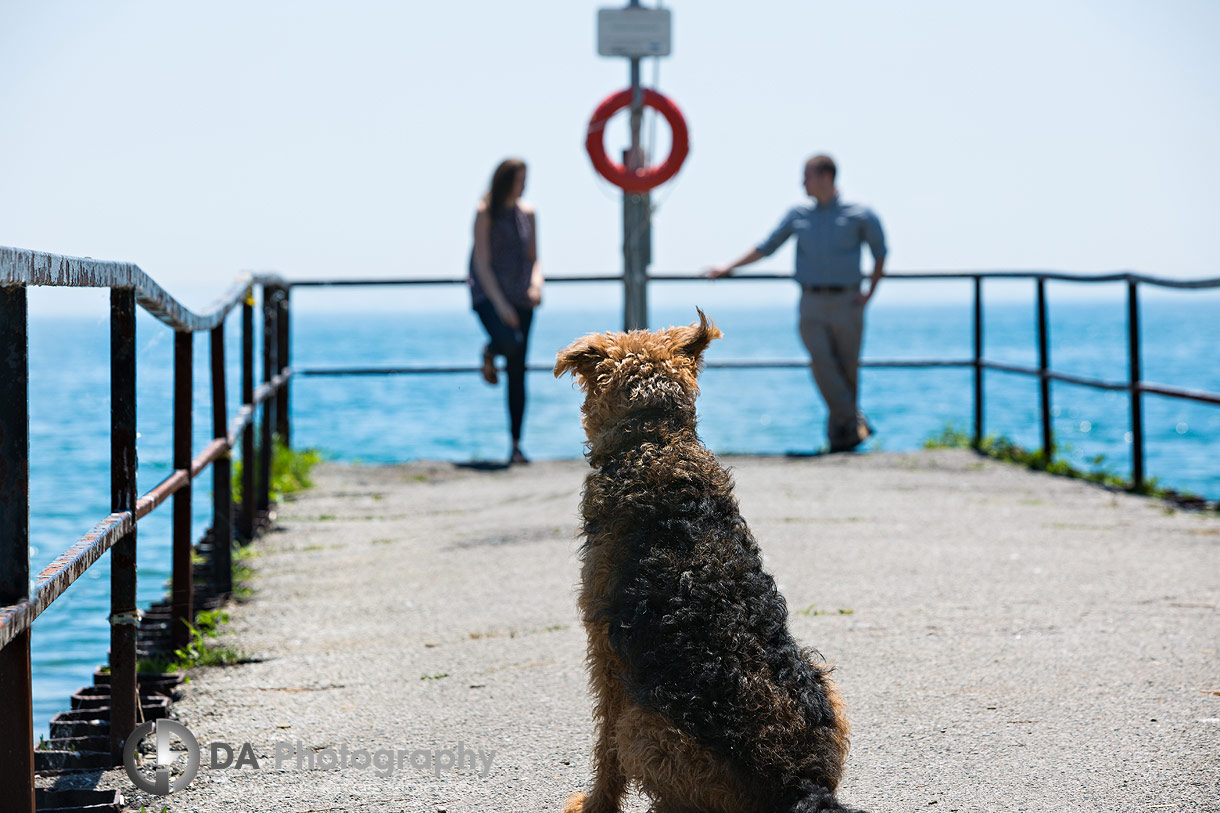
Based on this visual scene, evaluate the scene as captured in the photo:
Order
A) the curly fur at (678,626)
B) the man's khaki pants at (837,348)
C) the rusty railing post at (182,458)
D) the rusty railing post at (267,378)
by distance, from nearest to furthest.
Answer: the curly fur at (678,626), the rusty railing post at (182,458), the rusty railing post at (267,378), the man's khaki pants at (837,348)

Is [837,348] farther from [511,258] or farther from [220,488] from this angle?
[220,488]

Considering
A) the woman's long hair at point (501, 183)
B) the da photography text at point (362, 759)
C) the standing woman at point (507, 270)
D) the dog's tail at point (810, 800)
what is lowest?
the da photography text at point (362, 759)

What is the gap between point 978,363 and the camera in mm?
9602

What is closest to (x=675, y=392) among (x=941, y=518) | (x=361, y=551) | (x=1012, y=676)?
(x=1012, y=676)

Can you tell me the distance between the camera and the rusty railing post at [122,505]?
3283 mm

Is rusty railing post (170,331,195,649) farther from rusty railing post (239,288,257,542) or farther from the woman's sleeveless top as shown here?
the woman's sleeveless top

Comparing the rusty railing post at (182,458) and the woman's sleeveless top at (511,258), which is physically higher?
the woman's sleeveless top at (511,258)

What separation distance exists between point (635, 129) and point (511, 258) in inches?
58.8

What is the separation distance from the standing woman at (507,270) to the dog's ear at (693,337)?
6.24 m

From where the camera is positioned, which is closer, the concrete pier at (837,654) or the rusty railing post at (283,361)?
the concrete pier at (837,654)

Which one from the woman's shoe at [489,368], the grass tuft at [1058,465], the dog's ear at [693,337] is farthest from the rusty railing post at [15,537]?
the woman's shoe at [489,368]

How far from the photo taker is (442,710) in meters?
3.77

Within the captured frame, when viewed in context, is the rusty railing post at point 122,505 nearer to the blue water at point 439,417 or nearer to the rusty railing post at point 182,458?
the blue water at point 439,417

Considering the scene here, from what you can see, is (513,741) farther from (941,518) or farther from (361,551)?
(941,518)
